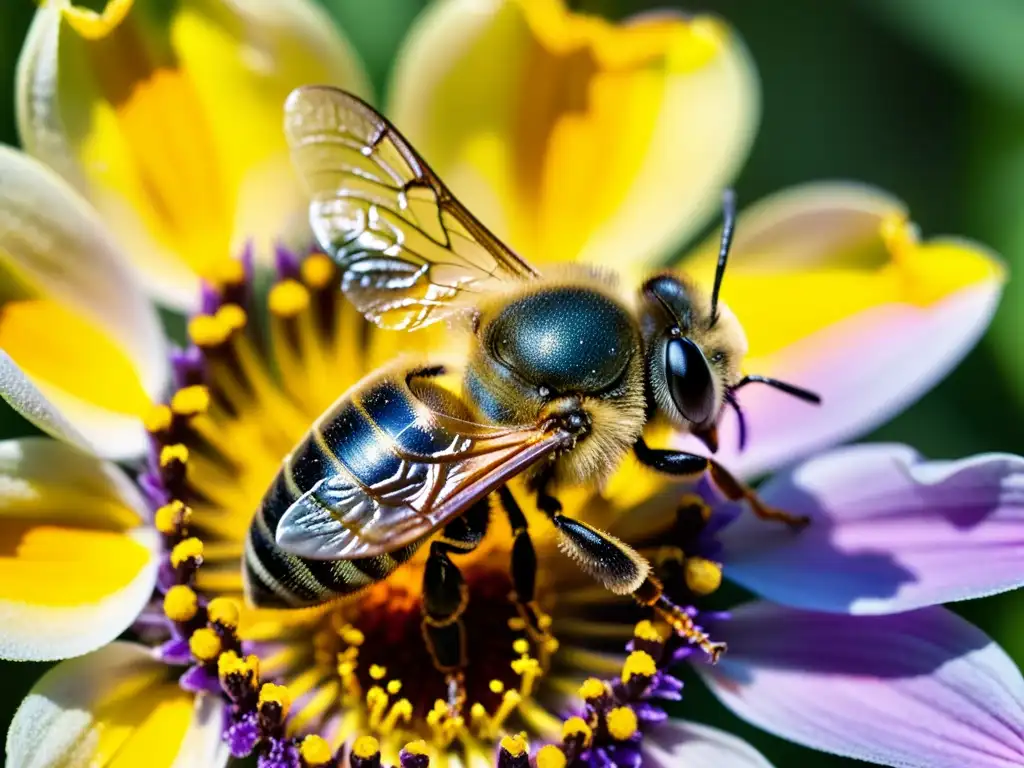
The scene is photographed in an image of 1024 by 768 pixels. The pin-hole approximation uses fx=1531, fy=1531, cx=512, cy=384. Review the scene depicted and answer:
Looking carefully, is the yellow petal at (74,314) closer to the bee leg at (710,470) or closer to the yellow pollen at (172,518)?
the yellow pollen at (172,518)

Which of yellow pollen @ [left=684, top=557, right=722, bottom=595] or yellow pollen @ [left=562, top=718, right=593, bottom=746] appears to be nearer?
yellow pollen @ [left=562, top=718, right=593, bottom=746]

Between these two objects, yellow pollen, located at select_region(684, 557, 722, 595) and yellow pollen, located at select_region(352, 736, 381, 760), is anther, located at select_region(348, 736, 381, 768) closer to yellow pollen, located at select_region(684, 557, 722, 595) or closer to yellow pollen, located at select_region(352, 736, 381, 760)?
yellow pollen, located at select_region(352, 736, 381, 760)

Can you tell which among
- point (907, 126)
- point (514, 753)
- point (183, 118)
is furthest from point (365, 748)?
point (907, 126)

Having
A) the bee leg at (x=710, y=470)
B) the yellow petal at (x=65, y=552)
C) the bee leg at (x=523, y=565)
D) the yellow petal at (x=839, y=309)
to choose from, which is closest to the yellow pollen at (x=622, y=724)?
the bee leg at (x=523, y=565)

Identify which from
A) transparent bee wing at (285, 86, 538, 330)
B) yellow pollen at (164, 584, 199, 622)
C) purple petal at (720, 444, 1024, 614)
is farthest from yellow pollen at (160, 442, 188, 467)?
purple petal at (720, 444, 1024, 614)

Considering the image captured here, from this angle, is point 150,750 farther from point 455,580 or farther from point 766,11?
point 766,11
